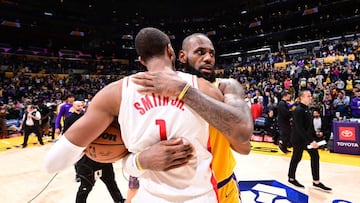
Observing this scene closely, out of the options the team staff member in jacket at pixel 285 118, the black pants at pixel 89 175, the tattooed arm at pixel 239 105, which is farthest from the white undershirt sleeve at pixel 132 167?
the team staff member in jacket at pixel 285 118

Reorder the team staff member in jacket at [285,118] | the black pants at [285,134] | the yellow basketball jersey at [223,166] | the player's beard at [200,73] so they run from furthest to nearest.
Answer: the black pants at [285,134] → the team staff member in jacket at [285,118] → the player's beard at [200,73] → the yellow basketball jersey at [223,166]

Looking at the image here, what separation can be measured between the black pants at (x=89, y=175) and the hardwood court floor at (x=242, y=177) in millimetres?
714

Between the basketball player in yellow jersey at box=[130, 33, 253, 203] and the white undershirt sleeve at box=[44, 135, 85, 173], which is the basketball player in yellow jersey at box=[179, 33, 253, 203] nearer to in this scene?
the basketball player in yellow jersey at box=[130, 33, 253, 203]

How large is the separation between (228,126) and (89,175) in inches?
108

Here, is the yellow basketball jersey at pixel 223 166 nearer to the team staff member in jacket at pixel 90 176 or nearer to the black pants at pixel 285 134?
the team staff member in jacket at pixel 90 176

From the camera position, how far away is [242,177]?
489 cm

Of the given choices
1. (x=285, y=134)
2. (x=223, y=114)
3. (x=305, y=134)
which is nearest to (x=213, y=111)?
(x=223, y=114)

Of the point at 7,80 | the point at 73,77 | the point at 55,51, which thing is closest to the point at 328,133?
the point at 7,80

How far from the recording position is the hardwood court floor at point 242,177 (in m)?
4.14

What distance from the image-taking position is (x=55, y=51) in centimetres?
2955

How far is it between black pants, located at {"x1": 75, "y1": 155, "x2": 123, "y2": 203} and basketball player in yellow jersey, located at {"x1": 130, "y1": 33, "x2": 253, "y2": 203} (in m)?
2.15

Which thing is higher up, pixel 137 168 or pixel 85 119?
pixel 85 119

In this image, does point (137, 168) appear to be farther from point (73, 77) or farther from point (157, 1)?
point (157, 1)

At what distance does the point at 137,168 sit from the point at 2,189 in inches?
187
